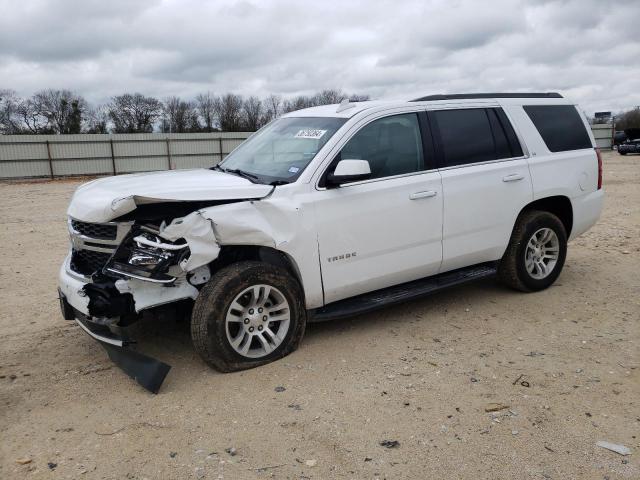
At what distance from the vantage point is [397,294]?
15.5 feet

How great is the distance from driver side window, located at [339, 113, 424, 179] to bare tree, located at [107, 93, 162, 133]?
53.9 meters

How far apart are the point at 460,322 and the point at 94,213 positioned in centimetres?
320

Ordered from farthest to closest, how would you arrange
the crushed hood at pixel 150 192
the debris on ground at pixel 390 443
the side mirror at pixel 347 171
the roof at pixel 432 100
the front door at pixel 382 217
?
the roof at pixel 432 100, the front door at pixel 382 217, the side mirror at pixel 347 171, the crushed hood at pixel 150 192, the debris on ground at pixel 390 443

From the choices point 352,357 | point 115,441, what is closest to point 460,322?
point 352,357

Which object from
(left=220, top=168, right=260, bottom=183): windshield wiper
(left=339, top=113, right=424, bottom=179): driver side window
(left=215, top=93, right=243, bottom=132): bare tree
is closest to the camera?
(left=220, top=168, right=260, bottom=183): windshield wiper

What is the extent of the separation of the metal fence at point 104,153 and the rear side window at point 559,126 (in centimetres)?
2470

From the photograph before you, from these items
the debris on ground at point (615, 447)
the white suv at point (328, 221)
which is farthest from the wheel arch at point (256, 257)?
the debris on ground at point (615, 447)

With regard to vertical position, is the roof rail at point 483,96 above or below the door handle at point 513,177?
above

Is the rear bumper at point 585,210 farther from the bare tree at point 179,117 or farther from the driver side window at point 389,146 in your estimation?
the bare tree at point 179,117

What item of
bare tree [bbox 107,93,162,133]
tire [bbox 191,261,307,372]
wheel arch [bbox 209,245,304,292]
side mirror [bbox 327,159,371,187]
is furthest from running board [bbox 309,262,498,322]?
bare tree [bbox 107,93,162,133]

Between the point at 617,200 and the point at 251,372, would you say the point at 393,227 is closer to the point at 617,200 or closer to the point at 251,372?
the point at 251,372

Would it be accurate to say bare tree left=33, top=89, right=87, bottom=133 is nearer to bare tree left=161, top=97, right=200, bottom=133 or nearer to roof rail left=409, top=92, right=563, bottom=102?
bare tree left=161, top=97, right=200, bottom=133

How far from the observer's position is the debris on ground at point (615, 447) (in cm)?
302

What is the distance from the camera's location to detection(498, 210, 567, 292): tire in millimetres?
5449
